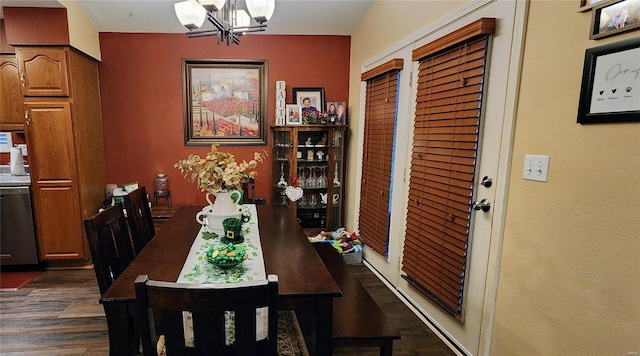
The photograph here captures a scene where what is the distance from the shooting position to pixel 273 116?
12.7 feet

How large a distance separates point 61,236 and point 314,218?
8.74 feet

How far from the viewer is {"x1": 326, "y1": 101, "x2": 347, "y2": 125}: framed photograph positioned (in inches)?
147

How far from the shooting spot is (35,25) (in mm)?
2795

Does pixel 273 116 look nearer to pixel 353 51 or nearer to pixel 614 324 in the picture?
pixel 353 51

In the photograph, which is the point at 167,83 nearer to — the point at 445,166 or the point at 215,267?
the point at 215,267

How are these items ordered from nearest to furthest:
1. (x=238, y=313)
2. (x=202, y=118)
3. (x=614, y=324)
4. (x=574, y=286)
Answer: (x=238, y=313) → (x=614, y=324) → (x=574, y=286) → (x=202, y=118)

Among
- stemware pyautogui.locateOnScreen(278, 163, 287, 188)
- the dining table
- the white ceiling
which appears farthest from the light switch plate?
stemware pyautogui.locateOnScreen(278, 163, 287, 188)

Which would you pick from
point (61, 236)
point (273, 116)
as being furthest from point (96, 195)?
point (273, 116)

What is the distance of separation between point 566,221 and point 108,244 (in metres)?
2.12

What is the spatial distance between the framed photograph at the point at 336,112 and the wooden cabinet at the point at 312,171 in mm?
111

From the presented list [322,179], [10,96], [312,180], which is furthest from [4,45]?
[322,179]

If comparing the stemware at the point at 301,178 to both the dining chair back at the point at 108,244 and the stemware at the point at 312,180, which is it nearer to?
the stemware at the point at 312,180

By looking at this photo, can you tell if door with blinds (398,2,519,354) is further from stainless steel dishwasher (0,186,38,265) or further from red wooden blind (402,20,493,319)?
stainless steel dishwasher (0,186,38,265)

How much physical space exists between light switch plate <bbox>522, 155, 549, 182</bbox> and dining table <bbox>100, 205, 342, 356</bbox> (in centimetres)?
104
